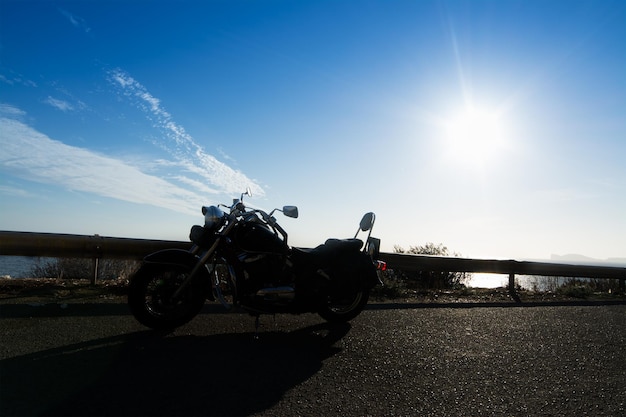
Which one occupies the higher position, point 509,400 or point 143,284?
point 143,284

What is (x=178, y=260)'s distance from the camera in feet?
17.1

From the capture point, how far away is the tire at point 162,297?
16.5 ft

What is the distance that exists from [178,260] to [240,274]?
68 centimetres

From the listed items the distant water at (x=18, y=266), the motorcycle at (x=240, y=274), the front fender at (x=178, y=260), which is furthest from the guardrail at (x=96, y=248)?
the front fender at (x=178, y=260)

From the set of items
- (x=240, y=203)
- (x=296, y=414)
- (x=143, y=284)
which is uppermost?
(x=240, y=203)

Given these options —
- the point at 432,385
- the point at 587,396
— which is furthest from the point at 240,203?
the point at 587,396

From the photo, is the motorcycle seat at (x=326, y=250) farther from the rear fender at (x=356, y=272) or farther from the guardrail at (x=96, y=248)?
the guardrail at (x=96, y=248)

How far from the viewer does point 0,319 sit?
5.32m

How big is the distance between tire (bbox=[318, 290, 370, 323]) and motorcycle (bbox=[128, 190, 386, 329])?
2 cm

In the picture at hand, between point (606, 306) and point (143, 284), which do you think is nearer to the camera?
point (143, 284)

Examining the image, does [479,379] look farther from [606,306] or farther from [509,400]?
[606,306]

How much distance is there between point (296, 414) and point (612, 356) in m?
3.73

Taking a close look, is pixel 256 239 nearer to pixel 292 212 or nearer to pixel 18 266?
pixel 292 212

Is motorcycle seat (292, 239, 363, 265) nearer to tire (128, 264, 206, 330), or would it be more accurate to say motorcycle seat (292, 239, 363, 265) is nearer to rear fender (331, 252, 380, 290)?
rear fender (331, 252, 380, 290)
